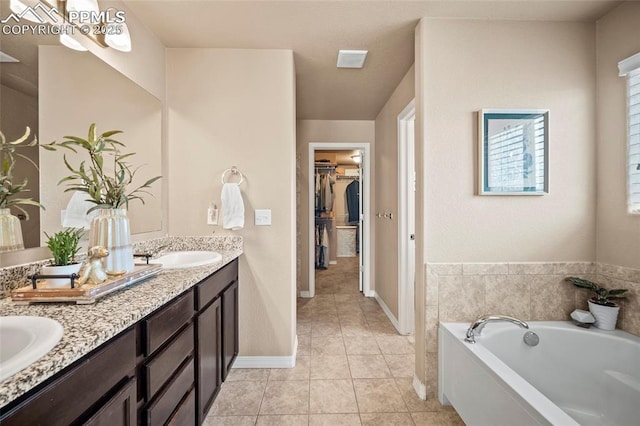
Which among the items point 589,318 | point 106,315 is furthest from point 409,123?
point 106,315

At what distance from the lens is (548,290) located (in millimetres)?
1772

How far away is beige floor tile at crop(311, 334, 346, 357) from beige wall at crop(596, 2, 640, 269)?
6.50 ft

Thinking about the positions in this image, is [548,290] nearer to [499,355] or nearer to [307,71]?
[499,355]

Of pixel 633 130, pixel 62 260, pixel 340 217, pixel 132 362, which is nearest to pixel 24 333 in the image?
pixel 132 362

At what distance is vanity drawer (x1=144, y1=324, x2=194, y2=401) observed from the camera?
38.4 inches

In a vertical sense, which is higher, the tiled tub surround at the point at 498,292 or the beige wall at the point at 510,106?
the beige wall at the point at 510,106

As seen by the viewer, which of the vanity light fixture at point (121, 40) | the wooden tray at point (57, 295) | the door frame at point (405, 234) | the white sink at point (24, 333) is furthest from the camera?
the door frame at point (405, 234)

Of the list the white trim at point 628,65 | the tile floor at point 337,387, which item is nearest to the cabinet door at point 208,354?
the tile floor at point 337,387

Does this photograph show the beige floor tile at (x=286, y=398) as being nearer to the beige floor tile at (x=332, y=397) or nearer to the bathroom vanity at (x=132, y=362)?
the beige floor tile at (x=332, y=397)

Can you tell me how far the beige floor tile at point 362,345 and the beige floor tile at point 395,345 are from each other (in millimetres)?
57

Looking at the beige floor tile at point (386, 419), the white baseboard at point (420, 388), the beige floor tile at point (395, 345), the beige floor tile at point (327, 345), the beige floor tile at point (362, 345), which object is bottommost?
the beige floor tile at point (386, 419)

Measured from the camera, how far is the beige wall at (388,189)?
8.96 ft

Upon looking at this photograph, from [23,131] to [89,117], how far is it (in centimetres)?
38

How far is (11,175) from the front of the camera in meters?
1.00
